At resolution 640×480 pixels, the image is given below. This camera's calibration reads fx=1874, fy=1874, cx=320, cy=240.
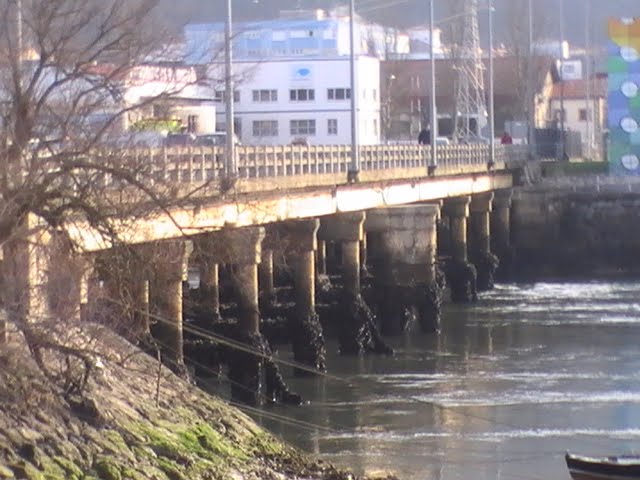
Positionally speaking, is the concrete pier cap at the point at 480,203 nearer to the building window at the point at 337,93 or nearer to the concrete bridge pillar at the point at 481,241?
the concrete bridge pillar at the point at 481,241

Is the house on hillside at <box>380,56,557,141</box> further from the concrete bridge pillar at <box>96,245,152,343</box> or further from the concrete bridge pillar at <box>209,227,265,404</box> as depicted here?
the concrete bridge pillar at <box>96,245,152,343</box>

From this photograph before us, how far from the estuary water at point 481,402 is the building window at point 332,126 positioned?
4257cm

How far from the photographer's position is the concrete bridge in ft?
72.5

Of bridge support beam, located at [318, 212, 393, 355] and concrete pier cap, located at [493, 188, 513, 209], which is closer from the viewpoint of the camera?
bridge support beam, located at [318, 212, 393, 355]

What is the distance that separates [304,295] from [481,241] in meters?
25.4

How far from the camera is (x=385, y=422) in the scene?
31.1 m

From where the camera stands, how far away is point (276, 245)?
127 ft

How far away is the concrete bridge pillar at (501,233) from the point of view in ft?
219

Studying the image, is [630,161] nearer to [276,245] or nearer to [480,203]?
[480,203]

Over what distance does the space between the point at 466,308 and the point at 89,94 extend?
109ft

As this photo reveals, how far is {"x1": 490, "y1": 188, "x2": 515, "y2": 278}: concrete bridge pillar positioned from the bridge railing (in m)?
2.61

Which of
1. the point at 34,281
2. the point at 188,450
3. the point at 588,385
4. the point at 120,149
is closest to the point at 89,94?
the point at 120,149

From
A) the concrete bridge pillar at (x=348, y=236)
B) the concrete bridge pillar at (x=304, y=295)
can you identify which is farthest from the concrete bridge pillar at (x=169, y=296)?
the concrete bridge pillar at (x=348, y=236)

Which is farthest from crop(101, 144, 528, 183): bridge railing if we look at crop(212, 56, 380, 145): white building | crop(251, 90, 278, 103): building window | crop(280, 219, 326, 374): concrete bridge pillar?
crop(251, 90, 278, 103): building window
